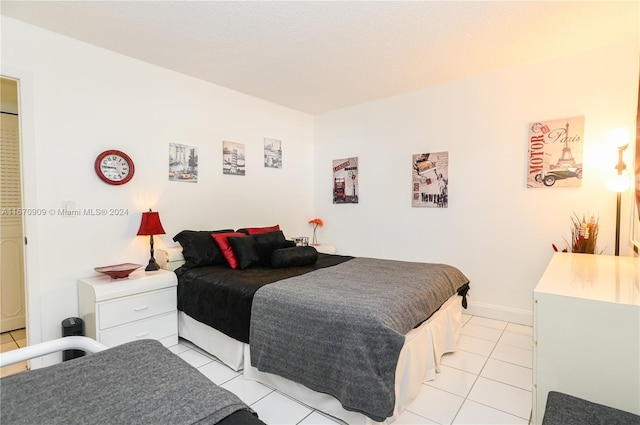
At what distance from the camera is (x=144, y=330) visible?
2.62 m

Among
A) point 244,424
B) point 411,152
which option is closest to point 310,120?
point 411,152

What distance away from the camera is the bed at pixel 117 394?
33.1 inches

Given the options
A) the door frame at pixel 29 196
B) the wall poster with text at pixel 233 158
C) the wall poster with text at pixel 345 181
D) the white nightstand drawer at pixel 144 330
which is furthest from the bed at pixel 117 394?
the wall poster with text at pixel 345 181

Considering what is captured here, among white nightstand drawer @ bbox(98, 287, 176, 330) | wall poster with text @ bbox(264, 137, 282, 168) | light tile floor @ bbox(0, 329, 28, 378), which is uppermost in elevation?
wall poster with text @ bbox(264, 137, 282, 168)

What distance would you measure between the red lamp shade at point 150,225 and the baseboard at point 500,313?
3444 mm

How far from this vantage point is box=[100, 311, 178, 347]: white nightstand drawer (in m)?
2.43

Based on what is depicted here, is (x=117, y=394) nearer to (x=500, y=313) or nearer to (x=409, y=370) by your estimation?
(x=409, y=370)

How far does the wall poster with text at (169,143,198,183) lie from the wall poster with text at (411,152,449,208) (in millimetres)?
2644

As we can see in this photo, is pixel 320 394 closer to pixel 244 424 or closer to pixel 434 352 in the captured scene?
pixel 434 352

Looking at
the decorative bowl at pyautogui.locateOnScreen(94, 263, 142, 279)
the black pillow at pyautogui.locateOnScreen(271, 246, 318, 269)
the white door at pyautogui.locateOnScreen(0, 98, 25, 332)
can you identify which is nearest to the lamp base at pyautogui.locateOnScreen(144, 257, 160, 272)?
the decorative bowl at pyautogui.locateOnScreen(94, 263, 142, 279)

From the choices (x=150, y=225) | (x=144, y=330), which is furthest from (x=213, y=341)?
(x=150, y=225)

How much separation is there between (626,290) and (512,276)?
196cm

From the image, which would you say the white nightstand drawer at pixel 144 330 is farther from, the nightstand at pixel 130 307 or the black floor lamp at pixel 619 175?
the black floor lamp at pixel 619 175

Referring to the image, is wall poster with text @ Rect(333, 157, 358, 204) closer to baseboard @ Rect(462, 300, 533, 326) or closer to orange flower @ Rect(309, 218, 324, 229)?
orange flower @ Rect(309, 218, 324, 229)
